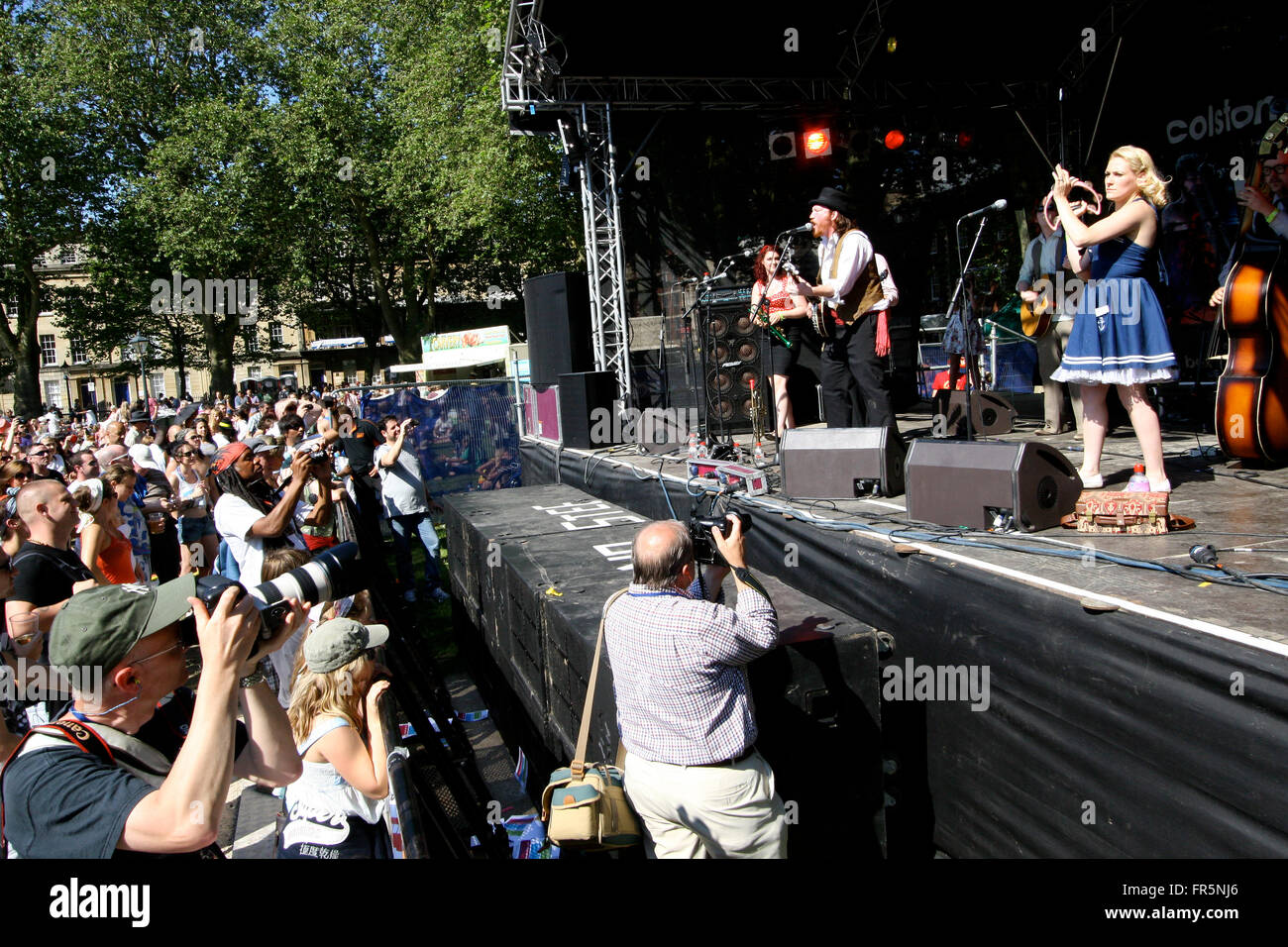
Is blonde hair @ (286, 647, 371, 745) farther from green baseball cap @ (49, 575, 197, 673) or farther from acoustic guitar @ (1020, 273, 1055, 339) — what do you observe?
acoustic guitar @ (1020, 273, 1055, 339)

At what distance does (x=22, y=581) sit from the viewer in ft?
13.2

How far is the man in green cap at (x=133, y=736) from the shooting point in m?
1.73

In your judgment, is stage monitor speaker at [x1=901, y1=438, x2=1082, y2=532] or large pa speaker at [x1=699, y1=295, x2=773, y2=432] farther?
large pa speaker at [x1=699, y1=295, x2=773, y2=432]

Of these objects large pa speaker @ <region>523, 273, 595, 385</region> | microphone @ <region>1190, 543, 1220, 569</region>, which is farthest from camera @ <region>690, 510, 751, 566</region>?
large pa speaker @ <region>523, 273, 595, 385</region>

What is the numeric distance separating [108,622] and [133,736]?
0.28 meters

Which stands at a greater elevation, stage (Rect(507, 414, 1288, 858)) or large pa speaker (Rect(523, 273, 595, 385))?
large pa speaker (Rect(523, 273, 595, 385))

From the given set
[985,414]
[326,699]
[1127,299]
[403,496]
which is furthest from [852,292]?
[403,496]

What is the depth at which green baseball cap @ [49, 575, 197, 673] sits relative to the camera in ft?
6.23

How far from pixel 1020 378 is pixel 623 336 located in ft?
20.8

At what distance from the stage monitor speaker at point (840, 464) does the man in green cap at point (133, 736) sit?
3.88 m

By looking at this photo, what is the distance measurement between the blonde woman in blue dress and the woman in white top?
3.49 m

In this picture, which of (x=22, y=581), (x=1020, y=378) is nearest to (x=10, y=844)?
(x=22, y=581)

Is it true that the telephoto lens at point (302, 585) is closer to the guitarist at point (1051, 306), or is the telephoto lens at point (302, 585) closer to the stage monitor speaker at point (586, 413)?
the guitarist at point (1051, 306)

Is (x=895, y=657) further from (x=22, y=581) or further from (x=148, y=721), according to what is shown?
(x=22, y=581)
